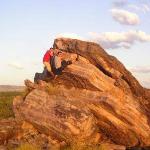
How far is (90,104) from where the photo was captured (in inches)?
1245

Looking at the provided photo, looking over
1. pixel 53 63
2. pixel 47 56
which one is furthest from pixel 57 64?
pixel 47 56

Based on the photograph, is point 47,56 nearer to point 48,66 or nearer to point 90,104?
point 48,66

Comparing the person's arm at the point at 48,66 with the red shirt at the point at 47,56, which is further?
the red shirt at the point at 47,56

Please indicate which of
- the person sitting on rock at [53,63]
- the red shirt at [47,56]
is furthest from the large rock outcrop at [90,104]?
the red shirt at [47,56]

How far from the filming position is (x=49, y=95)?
32438mm

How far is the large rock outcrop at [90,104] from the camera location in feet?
102

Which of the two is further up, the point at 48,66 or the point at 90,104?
the point at 48,66

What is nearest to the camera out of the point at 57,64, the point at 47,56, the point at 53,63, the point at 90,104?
the point at 90,104

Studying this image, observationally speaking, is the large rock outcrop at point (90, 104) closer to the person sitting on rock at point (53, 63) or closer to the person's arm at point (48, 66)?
the person sitting on rock at point (53, 63)

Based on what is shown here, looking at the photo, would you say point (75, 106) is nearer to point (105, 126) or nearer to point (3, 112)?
point (105, 126)

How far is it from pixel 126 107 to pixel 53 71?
7.09 m

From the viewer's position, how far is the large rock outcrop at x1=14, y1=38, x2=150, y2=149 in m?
31.0

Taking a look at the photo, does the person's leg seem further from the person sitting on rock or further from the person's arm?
the person's arm

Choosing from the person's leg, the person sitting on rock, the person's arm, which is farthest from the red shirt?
the person's leg
